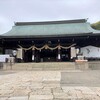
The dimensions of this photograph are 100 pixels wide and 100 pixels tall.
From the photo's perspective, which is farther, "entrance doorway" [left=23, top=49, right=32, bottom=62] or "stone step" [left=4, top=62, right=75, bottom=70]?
"entrance doorway" [left=23, top=49, right=32, bottom=62]

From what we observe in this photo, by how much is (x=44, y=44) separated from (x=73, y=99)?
21.4 m

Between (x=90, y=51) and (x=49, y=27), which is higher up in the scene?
(x=49, y=27)

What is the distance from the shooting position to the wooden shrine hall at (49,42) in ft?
88.2

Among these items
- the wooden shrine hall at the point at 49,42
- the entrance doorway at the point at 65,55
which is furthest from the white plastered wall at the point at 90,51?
the entrance doorway at the point at 65,55

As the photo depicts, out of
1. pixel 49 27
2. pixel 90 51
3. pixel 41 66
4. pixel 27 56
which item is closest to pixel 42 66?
pixel 41 66

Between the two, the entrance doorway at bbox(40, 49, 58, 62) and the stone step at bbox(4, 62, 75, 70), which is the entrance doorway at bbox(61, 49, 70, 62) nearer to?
the entrance doorway at bbox(40, 49, 58, 62)

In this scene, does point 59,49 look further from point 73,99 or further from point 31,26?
point 73,99

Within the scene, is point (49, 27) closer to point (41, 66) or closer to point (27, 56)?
point (27, 56)

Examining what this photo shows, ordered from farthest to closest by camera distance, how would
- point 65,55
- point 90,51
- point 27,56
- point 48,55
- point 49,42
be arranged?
point 48,55, point 27,56, point 65,55, point 90,51, point 49,42

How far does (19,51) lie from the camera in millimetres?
28469

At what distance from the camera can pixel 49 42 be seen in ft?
93.9

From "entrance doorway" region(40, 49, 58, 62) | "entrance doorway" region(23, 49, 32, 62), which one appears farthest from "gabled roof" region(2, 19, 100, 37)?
"entrance doorway" region(40, 49, 58, 62)

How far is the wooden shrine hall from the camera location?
2689 cm

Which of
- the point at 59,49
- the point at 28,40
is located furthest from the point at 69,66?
the point at 28,40
